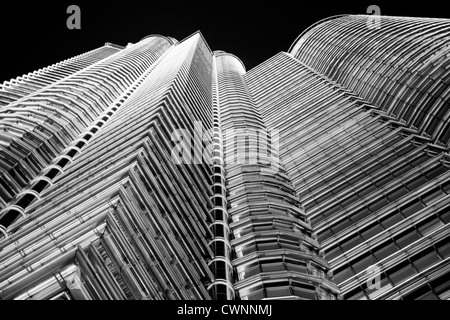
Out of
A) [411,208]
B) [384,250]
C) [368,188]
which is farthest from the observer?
[368,188]

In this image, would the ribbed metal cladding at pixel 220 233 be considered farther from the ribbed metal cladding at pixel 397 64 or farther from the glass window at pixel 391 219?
the ribbed metal cladding at pixel 397 64

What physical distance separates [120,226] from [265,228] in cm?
1559

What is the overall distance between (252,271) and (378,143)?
20823 mm

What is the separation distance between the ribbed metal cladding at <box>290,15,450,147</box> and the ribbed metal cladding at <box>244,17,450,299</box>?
651 mm

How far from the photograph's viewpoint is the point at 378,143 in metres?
47.1

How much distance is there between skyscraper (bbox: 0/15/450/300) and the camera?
2628 cm

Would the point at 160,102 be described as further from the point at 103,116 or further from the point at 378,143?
the point at 378,143

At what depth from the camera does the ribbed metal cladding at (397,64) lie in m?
49.6

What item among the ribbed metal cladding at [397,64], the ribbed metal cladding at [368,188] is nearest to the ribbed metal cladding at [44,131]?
the ribbed metal cladding at [368,188]

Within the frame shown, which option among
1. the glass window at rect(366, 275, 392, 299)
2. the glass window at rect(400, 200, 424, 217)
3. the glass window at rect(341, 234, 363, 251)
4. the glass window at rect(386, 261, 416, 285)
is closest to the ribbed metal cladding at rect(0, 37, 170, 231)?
the glass window at rect(341, 234, 363, 251)

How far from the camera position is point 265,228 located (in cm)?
3881

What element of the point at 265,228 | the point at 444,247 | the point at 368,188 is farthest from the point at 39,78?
the point at 444,247

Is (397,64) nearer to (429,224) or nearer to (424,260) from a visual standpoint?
(429,224)
